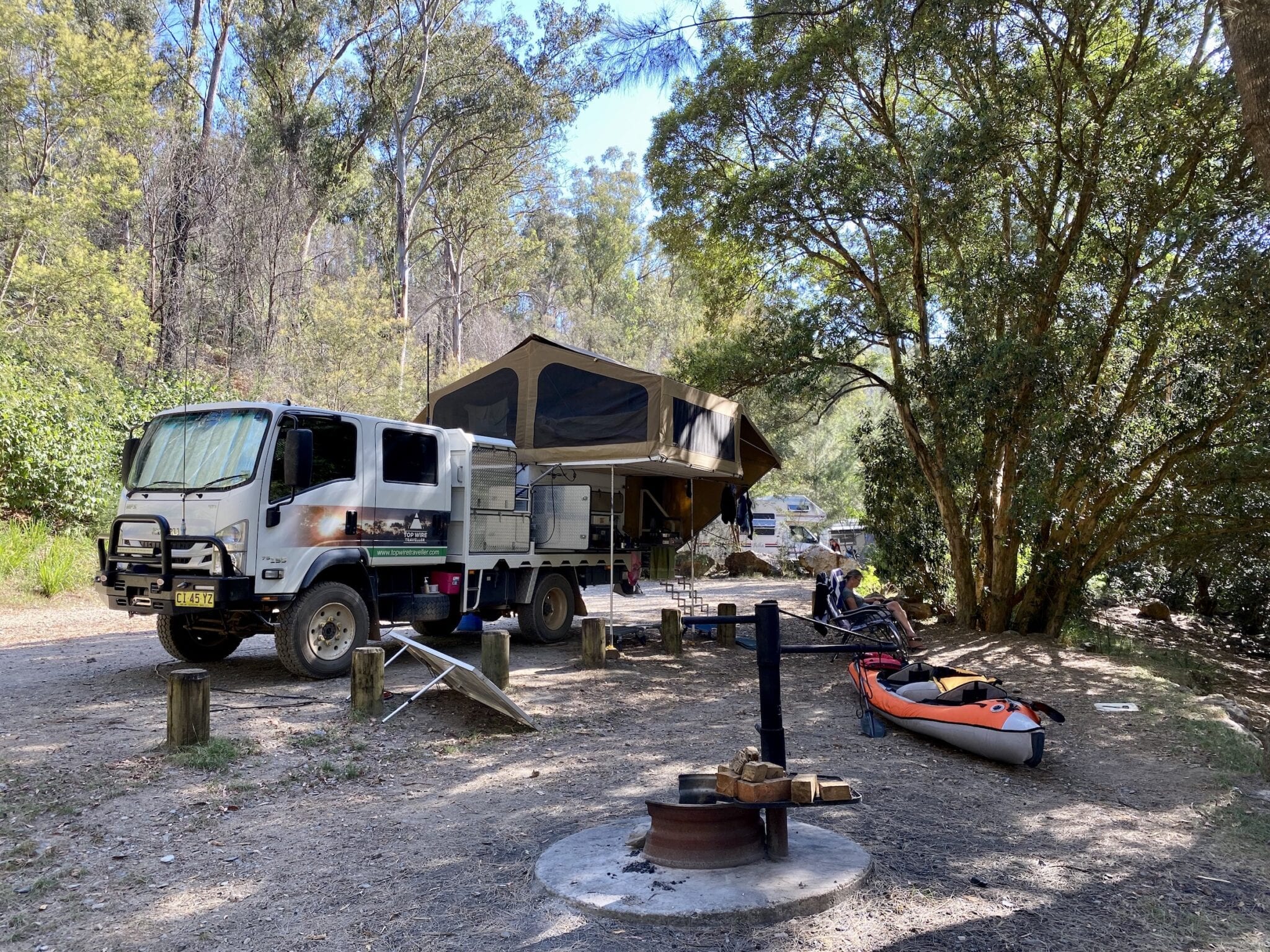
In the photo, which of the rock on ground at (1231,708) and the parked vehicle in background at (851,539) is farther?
the parked vehicle in background at (851,539)

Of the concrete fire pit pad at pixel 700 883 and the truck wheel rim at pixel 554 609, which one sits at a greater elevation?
the truck wheel rim at pixel 554 609

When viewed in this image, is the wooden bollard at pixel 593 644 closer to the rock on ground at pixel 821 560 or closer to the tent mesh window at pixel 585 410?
the tent mesh window at pixel 585 410

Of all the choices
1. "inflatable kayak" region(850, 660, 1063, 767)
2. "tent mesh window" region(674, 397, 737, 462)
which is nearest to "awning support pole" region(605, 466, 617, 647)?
"tent mesh window" region(674, 397, 737, 462)

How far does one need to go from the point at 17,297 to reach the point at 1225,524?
830 inches

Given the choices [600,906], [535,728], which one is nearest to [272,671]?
[535,728]

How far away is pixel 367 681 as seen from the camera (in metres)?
7.36

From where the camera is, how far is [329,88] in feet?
103

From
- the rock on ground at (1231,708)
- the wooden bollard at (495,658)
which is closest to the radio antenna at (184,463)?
the wooden bollard at (495,658)

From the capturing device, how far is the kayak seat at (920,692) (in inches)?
299

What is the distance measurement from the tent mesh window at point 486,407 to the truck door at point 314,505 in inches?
114

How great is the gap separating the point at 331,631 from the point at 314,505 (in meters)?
1.25

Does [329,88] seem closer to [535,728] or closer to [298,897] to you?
[535,728]

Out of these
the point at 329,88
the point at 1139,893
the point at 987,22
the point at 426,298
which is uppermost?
the point at 329,88

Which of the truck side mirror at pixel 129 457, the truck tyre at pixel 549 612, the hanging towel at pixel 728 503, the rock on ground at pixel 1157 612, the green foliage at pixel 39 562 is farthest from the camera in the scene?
the rock on ground at pixel 1157 612
